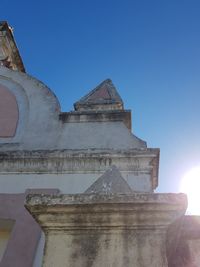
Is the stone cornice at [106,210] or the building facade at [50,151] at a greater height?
the building facade at [50,151]

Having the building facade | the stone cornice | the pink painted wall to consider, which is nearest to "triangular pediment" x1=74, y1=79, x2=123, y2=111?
the building facade

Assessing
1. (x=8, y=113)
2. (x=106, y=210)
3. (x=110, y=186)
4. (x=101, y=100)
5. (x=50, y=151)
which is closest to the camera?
(x=106, y=210)

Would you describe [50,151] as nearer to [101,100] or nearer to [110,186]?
[101,100]

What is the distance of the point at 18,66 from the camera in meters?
11.8

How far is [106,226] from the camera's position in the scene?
298cm

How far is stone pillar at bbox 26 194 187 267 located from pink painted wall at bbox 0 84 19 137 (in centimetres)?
472

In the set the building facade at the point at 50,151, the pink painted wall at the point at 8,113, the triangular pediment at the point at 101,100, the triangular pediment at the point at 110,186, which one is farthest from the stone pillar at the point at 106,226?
the triangular pediment at the point at 101,100

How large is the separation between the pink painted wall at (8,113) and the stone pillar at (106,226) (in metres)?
4.72

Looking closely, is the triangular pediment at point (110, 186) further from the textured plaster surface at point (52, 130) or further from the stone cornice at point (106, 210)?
the textured plaster surface at point (52, 130)

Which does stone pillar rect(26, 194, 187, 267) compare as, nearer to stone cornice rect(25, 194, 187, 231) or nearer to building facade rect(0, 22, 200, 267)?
stone cornice rect(25, 194, 187, 231)

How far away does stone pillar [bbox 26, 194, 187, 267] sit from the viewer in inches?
112

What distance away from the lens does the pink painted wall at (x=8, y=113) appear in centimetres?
757

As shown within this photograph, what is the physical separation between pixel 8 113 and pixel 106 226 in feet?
17.7

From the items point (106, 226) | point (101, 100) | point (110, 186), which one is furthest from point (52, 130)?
point (106, 226)
